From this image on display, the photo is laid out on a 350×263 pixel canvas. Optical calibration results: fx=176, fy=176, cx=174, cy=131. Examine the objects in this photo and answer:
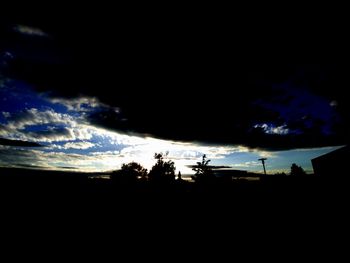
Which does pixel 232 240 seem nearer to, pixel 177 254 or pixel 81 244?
pixel 177 254

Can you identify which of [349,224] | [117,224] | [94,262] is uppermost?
[349,224]

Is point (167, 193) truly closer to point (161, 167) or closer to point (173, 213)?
point (173, 213)

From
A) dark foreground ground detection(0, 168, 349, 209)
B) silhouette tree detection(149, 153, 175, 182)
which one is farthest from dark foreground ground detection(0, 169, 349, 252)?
silhouette tree detection(149, 153, 175, 182)

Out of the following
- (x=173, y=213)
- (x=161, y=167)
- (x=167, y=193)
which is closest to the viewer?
(x=173, y=213)

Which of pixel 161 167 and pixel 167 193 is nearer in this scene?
pixel 167 193

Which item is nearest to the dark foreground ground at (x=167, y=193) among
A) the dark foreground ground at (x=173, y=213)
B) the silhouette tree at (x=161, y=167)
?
the dark foreground ground at (x=173, y=213)

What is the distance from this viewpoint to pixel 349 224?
7.68 metres

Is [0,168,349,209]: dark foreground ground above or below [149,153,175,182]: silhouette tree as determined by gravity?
below

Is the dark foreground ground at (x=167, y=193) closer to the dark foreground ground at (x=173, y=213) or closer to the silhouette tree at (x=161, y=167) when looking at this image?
the dark foreground ground at (x=173, y=213)

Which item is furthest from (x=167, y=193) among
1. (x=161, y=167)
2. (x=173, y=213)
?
(x=161, y=167)

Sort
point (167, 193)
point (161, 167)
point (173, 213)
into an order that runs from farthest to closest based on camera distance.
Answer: point (161, 167)
point (167, 193)
point (173, 213)

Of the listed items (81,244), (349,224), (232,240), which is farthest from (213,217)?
(81,244)

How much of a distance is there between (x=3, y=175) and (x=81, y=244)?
846 cm

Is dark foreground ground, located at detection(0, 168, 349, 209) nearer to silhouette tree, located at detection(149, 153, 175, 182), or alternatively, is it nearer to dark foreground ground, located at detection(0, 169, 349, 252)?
dark foreground ground, located at detection(0, 169, 349, 252)
